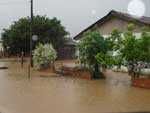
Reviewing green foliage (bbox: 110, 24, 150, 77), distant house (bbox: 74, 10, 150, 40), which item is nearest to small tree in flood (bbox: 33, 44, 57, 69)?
distant house (bbox: 74, 10, 150, 40)

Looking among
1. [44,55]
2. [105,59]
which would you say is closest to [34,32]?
[44,55]

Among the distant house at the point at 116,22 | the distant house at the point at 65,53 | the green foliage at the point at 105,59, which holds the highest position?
the distant house at the point at 116,22

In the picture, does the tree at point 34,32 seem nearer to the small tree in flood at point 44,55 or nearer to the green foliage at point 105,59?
the small tree in flood at point 44,55

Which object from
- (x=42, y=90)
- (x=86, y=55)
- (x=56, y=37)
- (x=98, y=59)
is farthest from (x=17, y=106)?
(x=56, y=37)

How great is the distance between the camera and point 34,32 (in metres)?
54.1

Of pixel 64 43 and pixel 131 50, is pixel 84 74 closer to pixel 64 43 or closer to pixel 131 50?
pixel 131 50

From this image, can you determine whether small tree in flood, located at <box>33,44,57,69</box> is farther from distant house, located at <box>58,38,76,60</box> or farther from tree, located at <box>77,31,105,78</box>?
distant house, located at <box>58,38,76,60</box>

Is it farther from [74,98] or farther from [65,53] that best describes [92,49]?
[65,53]

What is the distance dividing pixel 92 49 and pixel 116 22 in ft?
24.5

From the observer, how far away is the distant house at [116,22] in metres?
29.1

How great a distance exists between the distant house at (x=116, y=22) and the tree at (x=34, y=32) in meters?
20.1

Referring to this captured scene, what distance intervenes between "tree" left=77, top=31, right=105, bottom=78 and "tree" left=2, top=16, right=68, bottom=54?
89.6 feet

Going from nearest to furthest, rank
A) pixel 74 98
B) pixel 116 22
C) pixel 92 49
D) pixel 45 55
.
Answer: pixel 74 98 → pixel 92 49 → pixel 116 22 → pixel 45 55

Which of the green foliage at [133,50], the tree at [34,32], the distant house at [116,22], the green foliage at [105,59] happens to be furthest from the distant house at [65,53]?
the green foliage at [133,50]
